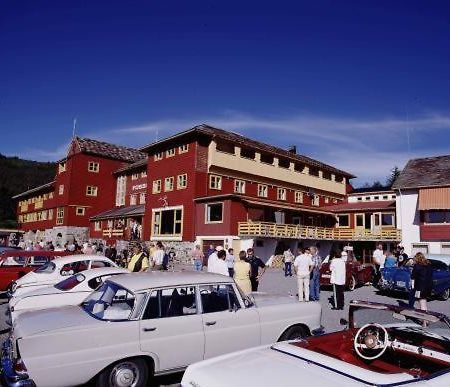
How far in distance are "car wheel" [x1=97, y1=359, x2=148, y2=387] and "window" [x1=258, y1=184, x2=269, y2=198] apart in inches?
1275

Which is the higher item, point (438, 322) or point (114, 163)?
point (114, 163)

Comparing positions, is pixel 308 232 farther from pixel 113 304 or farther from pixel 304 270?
pixel 113 304

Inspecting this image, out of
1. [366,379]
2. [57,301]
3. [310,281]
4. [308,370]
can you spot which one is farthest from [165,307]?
[310,281]

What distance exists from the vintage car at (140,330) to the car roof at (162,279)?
0.01 meters

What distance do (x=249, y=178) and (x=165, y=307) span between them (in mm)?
31325

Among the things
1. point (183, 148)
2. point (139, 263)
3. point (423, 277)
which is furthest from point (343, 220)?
point (139, 263)

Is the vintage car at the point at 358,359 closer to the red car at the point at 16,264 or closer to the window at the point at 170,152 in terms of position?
the red car at the point at 16,264

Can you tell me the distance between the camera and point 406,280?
46.7ft

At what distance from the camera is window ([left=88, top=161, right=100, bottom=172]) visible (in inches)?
1761

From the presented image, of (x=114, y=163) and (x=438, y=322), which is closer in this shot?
(x=438, y=322)

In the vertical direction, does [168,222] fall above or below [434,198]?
below

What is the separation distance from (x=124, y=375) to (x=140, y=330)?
0.56 meters

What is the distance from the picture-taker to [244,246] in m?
29.9

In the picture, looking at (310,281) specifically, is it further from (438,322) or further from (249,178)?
(249,178)
